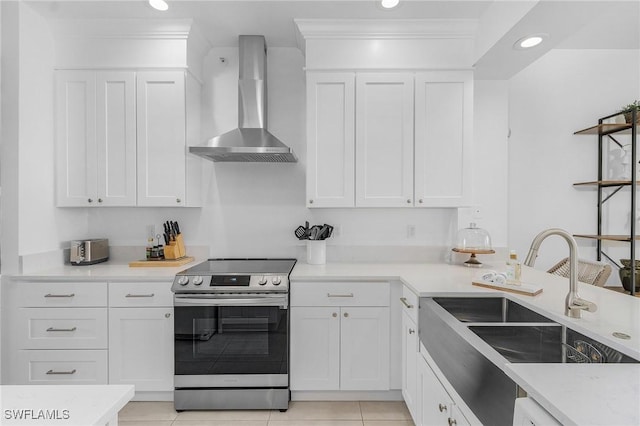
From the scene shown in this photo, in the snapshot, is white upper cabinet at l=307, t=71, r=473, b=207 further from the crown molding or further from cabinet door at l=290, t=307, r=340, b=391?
cabinet door at l=290, t=307, r=340, b=391

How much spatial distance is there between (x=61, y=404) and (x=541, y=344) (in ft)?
5.63

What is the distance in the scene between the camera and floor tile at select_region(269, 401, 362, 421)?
2279 millimetres

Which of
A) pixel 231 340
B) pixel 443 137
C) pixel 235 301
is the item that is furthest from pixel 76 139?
pixel 443 137

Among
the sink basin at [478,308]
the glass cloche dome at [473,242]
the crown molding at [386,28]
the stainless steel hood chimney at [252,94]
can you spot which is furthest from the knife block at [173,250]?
the glass cloche dome at [473,242]

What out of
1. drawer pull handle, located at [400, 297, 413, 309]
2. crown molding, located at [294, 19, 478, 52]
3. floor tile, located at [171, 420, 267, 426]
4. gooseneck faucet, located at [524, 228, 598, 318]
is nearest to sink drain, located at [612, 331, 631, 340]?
gooseneck faucet, located at [524, 228, 598, 318]

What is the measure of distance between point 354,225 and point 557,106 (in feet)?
7.35

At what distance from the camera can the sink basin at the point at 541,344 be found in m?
1.30

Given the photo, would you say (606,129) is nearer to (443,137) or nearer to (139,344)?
(443,137)

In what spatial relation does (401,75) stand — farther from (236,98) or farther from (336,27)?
(236,98)

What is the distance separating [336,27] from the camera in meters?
2.60

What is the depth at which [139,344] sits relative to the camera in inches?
93.2

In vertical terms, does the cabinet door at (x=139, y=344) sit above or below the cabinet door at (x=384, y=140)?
below

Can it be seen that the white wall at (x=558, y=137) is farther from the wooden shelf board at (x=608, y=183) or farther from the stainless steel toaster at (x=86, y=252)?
the stainless steel toaster at (x=86, y=252)

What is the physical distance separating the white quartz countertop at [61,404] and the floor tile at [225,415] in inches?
65.2
